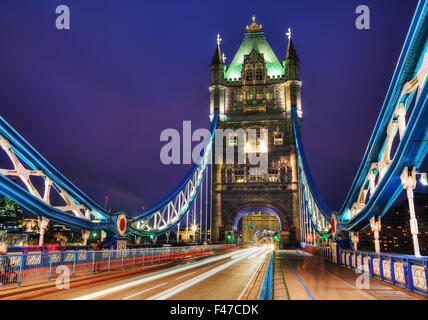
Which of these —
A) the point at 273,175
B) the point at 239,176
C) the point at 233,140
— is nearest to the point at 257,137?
the point at 233,140

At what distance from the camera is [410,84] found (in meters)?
11.1

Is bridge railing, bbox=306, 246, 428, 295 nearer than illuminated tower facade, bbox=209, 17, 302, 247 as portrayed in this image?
Yes

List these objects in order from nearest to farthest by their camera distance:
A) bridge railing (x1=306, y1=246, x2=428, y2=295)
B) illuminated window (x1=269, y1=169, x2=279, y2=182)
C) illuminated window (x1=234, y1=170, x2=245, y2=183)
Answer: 1. bridge railing (x1=306, y1=246, x2=428, y2=295)
2. illuminated window (x1=269, y1=169, x2=279, y2=182)
3. illuminated window (x1=234, y1=170, x2=245, y2=183)

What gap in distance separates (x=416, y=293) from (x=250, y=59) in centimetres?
4965

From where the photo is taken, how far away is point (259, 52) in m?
56.7

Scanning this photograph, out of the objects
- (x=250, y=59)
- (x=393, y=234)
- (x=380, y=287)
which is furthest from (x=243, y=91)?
(x=393, y=234)

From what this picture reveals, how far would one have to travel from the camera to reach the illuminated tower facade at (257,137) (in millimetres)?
46719

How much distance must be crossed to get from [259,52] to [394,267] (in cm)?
5092

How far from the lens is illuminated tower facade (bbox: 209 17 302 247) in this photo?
4672 cm

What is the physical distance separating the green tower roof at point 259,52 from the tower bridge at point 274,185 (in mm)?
182

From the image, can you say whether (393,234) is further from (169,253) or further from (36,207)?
(36,207)

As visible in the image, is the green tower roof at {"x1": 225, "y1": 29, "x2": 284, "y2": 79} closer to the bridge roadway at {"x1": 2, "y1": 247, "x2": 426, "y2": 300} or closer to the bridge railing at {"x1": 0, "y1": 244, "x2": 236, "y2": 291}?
the bridge railing at {"x1": 0, "y1": 244, "x2": 236, "y2": 291}

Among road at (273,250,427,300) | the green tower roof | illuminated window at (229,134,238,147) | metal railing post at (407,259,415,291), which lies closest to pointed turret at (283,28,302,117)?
the green tower roof

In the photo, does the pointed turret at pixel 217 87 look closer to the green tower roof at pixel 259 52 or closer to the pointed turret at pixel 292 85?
the green tower roof at pixel 259 52
